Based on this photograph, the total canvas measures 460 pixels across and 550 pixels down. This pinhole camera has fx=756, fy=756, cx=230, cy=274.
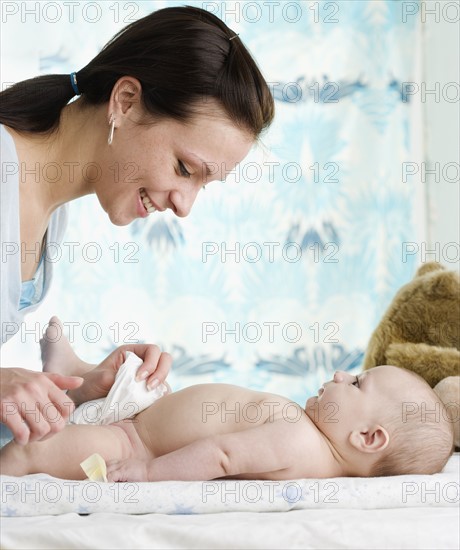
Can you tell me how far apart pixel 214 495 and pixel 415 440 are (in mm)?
440

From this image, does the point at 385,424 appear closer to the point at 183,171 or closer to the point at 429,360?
the point at 429,360

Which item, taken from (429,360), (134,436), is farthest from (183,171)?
(429,360)

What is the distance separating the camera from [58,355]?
1692 millimetres

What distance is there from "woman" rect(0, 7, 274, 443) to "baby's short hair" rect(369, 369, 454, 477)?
1.50 ft

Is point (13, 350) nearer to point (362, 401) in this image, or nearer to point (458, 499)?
point (362, 401)

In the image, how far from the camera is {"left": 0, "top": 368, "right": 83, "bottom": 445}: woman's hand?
1090 mm

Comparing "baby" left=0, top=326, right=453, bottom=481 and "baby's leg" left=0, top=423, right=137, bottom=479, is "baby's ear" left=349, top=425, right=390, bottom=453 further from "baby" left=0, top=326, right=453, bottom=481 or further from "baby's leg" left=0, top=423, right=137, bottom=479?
"baby's leg" left=0, top=423, right=137, bottom=479

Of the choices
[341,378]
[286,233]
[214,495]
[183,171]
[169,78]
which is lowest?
[214,495]

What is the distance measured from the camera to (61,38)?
113 inches

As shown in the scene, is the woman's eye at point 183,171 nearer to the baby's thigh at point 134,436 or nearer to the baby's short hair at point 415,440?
the baby's thigh at point 134,436

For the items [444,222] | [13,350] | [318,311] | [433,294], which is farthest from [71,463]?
[444,222]

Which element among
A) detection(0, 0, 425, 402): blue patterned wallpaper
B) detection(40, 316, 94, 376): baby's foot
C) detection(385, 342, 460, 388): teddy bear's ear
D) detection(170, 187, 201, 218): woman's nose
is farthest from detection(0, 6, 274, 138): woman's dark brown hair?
detection(0, 0, 425, 402): blue patterned wallpaper

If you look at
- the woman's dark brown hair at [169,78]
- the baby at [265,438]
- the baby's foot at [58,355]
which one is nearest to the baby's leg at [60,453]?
the baby at [265,438]

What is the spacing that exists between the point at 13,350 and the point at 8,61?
1086 millimetres
